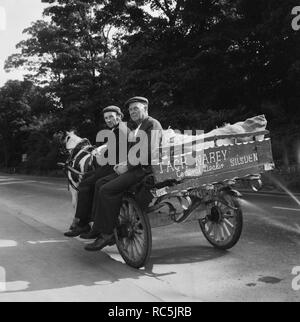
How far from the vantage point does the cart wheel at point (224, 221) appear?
19.9 ft

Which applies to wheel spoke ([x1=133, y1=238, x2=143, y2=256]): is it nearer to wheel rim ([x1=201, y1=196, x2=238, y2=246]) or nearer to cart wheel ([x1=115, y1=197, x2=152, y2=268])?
cart wheel ([x1=115, y1=197, x2=152, y2=268])

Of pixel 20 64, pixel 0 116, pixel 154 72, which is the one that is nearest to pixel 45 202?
pixel 154 72

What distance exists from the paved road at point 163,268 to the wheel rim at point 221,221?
194 millimetres

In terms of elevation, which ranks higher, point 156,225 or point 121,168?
point 121,168

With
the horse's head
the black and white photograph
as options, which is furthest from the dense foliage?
the horse's head

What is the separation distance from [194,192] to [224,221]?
2.54 ft

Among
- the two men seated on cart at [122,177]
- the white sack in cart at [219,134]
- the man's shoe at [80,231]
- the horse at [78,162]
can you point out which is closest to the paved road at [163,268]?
the man's shoe at [80,231]

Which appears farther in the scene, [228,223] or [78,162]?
[78,162]

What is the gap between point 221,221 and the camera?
6.30 metres

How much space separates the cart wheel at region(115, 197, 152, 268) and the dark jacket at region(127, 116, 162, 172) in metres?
0.47

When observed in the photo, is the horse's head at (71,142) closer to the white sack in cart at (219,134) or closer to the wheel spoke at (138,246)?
the white sack in cart at (219,134)

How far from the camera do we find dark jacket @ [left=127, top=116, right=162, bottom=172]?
18.0 feet

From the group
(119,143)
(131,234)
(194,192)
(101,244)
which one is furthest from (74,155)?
(194,192)

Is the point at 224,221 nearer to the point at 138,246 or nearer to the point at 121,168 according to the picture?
the point at 138,246
